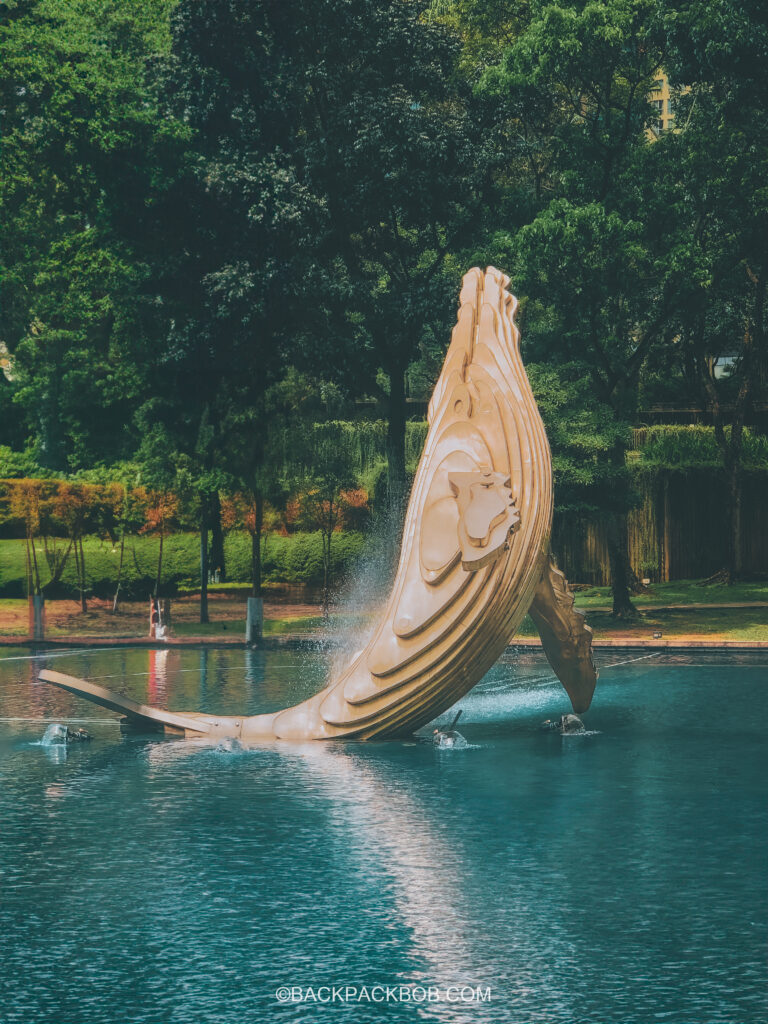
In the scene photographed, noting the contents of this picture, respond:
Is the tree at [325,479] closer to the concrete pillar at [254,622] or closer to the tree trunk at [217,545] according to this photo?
the tree trunk at [217,545]

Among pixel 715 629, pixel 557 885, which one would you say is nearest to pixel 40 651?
pixel 715 629

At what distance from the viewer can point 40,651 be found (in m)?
24.9

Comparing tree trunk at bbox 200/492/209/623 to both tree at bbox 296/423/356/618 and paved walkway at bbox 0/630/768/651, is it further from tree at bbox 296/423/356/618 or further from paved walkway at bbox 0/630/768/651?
paved walkway at bbox 0/630/768/651

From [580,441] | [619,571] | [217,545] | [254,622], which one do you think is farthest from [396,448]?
[217,545]

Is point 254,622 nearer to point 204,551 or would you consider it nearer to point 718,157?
point 204,551

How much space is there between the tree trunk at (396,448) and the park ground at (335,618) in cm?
308

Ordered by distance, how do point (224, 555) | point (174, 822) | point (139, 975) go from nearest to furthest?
point (139, 975)
point (174, 822)
point (224, 555)

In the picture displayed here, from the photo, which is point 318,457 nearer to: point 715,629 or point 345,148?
point 345,148

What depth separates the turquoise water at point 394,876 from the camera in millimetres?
6359

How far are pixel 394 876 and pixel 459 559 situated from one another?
4.94 m

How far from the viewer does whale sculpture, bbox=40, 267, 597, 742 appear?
1297cm

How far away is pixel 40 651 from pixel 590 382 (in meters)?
12.1

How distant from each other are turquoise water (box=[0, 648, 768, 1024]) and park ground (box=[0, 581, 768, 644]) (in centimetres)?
1156

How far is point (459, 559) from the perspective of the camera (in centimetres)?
1300
